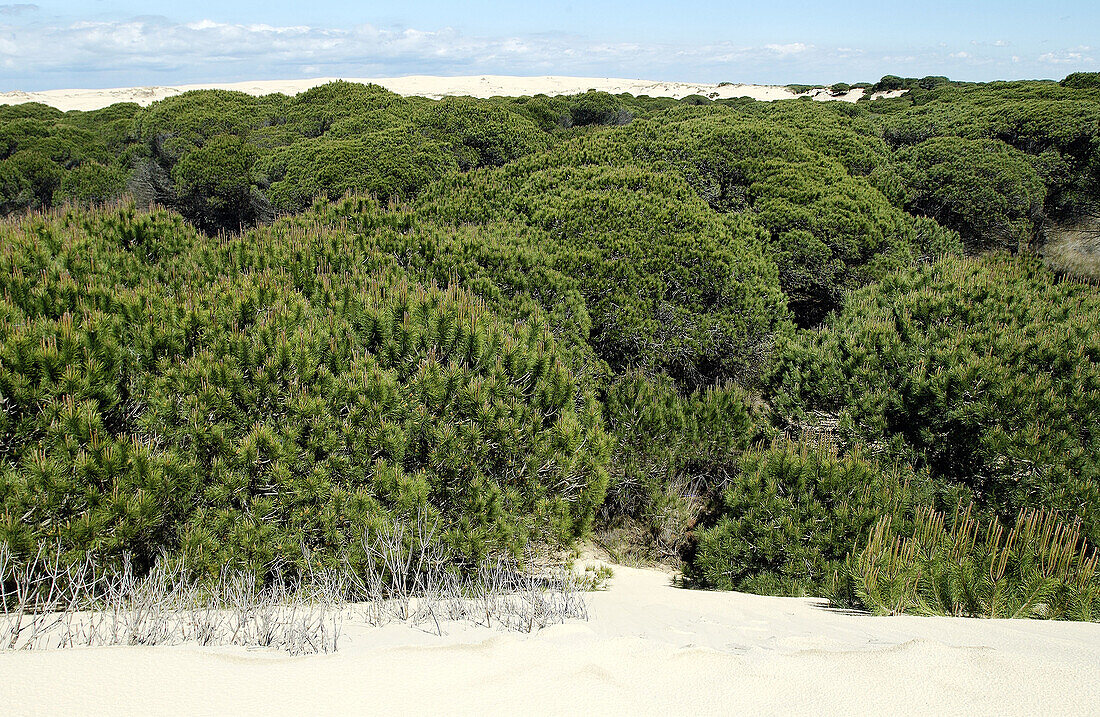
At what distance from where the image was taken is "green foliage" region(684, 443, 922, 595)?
4.84 meters

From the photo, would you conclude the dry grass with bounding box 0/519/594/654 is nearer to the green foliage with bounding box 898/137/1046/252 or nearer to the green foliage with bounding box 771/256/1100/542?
the green foliage with bounding box 771/256/1100/542

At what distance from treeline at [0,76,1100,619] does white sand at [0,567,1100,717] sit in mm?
1259

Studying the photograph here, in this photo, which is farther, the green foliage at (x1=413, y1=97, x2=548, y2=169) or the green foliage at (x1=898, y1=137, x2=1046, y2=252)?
the green foliage at (x1=413, y1=97, x2=548, y2=169)

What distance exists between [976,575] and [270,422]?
169 inches

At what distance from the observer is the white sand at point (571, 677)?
1.99 metres

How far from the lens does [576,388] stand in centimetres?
496

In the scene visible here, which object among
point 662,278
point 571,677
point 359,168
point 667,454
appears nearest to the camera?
point 571,677

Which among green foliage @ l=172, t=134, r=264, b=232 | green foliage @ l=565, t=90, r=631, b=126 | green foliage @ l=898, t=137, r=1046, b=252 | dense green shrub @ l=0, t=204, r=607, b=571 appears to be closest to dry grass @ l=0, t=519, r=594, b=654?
dense green shrub @ l=0, t=204, r=607, b=571

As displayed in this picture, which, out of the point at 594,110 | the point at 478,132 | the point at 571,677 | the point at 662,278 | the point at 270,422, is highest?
the point at 594,110

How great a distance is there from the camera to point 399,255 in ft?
23.6

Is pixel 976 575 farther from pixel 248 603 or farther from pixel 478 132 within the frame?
pixel 478 132

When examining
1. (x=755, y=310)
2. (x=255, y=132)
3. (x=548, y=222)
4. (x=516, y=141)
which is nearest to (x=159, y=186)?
(x=255, y=132)

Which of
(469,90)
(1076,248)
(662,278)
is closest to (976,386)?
(662,278)

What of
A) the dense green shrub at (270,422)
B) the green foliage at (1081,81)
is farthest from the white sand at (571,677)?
the green foliage at (1081,81)
